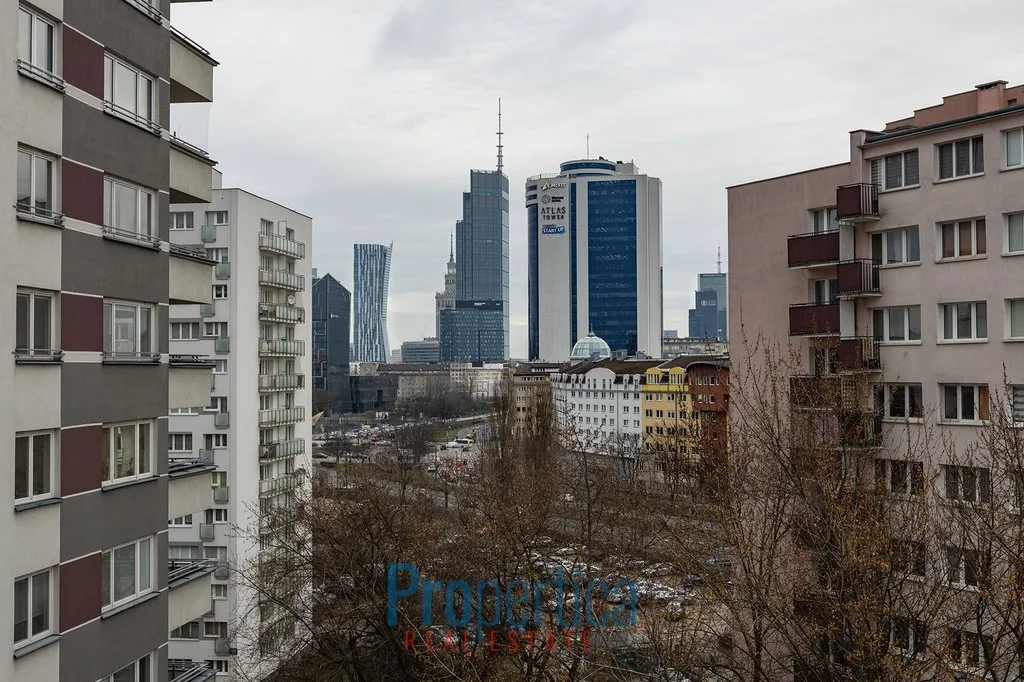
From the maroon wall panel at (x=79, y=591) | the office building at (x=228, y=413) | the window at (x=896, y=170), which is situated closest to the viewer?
the maroon wall panel at (x=79, y=591)

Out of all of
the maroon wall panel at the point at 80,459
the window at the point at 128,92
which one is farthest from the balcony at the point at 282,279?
the maroon wall panel at the point at 80,459

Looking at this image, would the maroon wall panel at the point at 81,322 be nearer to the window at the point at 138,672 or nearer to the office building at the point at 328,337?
the window at the point at 138,672

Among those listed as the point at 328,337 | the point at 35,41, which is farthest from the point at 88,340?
the point at 328,337

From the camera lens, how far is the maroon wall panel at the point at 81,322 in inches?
481

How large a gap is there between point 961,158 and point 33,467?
20.7m

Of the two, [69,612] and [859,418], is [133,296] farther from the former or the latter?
[859,418]

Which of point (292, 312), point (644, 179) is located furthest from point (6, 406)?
point (644, 179)

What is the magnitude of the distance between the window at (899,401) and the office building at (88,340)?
17.2 metres

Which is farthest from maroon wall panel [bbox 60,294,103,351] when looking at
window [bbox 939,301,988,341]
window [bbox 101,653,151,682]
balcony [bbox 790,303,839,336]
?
window [bbox 939,301,988,341]

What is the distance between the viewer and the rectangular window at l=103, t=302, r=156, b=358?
13289 millimetres

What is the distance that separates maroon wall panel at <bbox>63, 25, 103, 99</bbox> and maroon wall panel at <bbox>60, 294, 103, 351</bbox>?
3173 millimetres

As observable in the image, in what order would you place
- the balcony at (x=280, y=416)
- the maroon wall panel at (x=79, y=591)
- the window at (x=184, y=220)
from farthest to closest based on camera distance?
the balcony at (x=280, y=416) < the window at (x=184, y=220) < the maroon wall panel at (x=79, y=591)

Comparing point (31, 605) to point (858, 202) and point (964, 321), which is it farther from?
point (964, 321)

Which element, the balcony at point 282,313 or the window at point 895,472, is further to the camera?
the balcony at point 282,313
